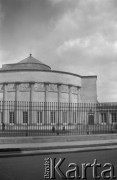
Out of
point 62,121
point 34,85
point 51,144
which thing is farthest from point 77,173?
point 34,85

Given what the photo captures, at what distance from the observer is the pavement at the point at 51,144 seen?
1284 cm

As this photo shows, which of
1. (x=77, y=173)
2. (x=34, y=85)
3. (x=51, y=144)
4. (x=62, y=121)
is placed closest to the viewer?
(x=77, y=173)

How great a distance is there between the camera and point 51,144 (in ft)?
49.6

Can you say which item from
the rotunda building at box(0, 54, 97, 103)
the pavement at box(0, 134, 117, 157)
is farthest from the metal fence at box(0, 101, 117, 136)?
the rotunda building at box(0, 54, 97, 103)

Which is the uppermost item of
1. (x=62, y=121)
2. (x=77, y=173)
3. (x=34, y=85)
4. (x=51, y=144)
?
(x=34, y=85)

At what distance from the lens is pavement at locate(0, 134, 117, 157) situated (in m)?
12.8

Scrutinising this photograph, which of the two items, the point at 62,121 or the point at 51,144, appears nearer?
the point at 51,144

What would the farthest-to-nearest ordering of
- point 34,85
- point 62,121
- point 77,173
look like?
point 34,85
point 62,121
point 77,173

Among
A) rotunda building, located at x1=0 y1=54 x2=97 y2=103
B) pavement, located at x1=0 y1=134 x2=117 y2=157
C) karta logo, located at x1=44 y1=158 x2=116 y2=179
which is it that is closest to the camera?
karta logo, located at x1=44 y1=158 x2=116 y2=179

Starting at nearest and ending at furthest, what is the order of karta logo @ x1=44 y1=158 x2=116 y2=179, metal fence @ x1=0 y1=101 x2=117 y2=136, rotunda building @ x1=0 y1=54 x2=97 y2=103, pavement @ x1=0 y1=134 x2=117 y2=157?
karta logo @ x1=44 y1=158 x2=116 y2=179, pavement @ x1=0 y1=134 x2=117 y2=157, metal fence @ x1=0 y1=101 x2=117 y2=136, rotunda building @ x1=0 y1=54 x2=97 y2=103

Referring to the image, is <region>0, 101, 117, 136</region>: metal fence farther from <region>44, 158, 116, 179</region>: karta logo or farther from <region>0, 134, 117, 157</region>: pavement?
<region>44, 158, 116, 179</region>: karta logo

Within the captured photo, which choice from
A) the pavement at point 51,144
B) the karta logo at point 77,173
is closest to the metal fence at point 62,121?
the pavement at point 51,144

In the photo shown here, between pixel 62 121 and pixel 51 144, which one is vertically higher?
pixel 62 121

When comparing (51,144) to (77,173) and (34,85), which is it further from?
(34,85)
